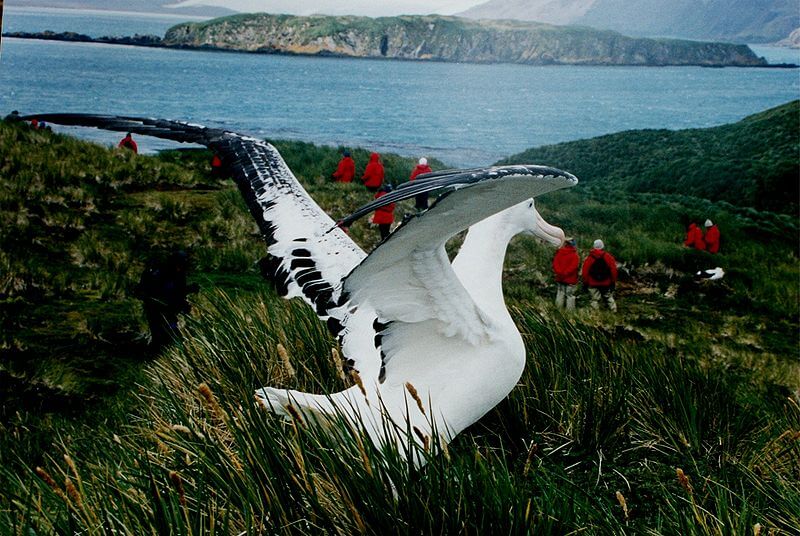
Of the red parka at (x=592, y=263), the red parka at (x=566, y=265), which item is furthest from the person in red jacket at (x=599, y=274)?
the red parka at (x=566, y=265)

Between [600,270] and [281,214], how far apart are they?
3535 millimetres

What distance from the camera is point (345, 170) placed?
24.9ft

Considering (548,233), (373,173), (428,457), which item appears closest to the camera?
(428,457)

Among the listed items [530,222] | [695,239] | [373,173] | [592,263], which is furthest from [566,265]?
[530,222]

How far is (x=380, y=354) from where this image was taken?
2.96 metres

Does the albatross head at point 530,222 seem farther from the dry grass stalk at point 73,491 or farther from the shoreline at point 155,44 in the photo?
the shoreline at point 155,44

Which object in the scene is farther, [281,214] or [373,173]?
[373,173]

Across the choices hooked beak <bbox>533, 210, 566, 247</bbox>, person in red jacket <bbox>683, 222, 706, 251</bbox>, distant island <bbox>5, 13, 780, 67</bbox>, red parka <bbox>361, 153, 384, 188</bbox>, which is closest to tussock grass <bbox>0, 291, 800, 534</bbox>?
hooked beak <bbox>533, 210, 566, 247</bbox>

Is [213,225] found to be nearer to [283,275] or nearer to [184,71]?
[184,71]

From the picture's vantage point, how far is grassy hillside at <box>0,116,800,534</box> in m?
2.07

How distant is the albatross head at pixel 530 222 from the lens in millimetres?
3195

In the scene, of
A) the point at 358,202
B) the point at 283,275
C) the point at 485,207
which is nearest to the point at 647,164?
the point at 358,202

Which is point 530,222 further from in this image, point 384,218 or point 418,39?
point 418,39

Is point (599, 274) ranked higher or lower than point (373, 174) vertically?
lower
